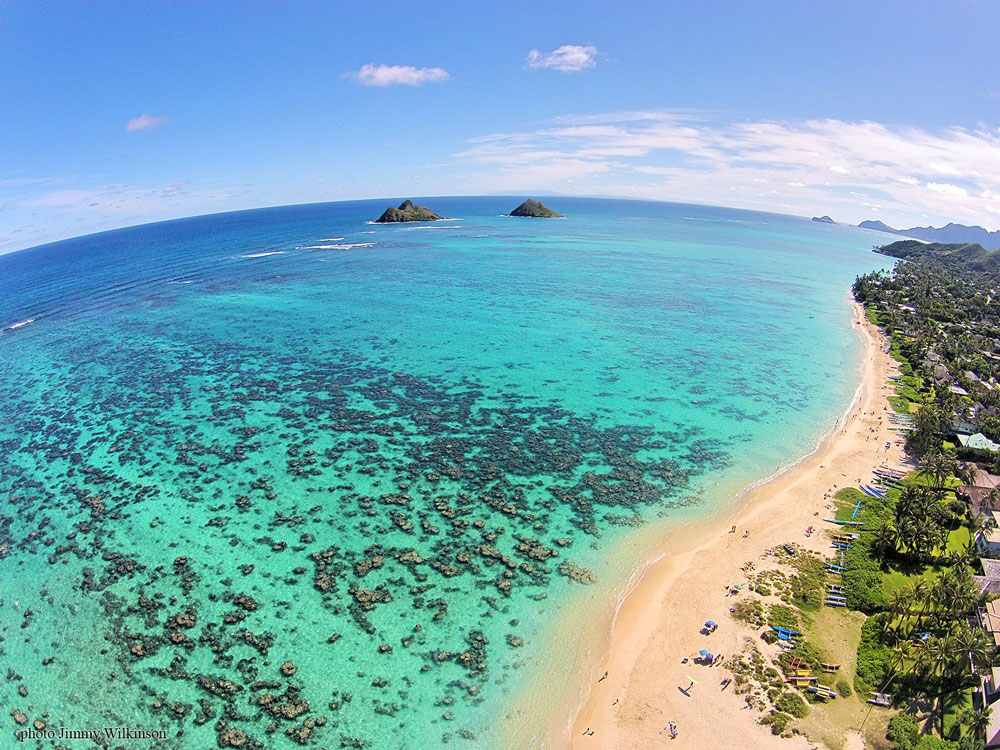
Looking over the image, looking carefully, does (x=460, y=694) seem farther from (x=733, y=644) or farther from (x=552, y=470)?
(x=552, y=470)

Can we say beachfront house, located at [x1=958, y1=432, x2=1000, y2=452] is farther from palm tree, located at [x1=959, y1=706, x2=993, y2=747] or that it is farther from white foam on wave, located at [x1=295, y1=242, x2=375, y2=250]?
white foam on wave, located at [x1=295, y1=242, x2=375, y2=250]

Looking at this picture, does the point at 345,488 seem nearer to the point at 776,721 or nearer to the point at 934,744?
the point at 776,721

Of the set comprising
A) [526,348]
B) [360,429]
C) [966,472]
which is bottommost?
[966,472]

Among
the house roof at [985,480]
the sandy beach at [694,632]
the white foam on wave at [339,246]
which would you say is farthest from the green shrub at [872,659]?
the white foam on wave at [339,246]

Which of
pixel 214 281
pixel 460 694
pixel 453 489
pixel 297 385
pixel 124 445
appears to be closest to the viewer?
pixel 460 694

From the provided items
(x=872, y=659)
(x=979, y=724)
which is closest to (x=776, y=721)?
(x=872, y=659)

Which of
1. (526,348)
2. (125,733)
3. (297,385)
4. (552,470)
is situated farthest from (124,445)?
(526,348)

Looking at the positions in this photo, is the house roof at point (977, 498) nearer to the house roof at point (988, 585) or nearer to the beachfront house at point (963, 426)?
the house roof at point (988, 585)
